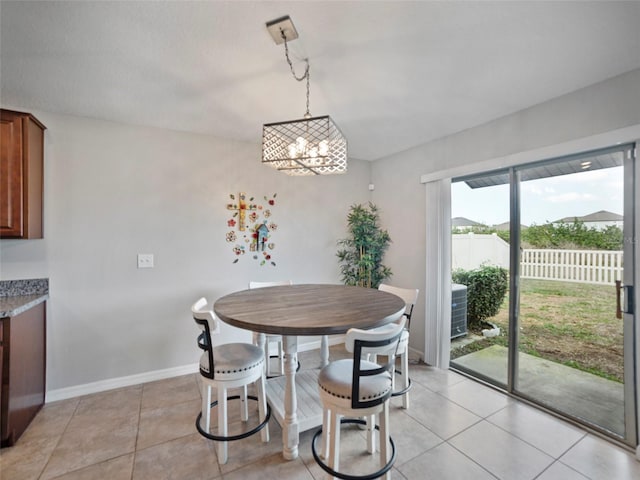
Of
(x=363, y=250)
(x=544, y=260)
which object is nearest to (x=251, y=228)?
(x=363, y=250)

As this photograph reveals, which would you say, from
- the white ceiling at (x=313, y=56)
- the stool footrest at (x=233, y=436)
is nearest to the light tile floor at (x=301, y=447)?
the stool footrest at (x=233, y=436)

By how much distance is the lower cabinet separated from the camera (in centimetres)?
186

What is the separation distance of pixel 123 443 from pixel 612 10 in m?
3.89

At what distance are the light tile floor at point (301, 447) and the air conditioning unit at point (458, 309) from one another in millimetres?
765

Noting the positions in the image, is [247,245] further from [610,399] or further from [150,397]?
[610,399]

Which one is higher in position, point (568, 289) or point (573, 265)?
point (573, 265)

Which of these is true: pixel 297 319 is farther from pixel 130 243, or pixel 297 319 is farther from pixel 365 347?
pixel 130 243

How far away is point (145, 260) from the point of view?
2.77 meters

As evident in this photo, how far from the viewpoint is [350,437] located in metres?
1.98

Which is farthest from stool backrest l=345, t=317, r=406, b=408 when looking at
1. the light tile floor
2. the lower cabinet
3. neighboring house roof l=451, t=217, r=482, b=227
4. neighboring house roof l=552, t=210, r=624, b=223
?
the lower cabinet

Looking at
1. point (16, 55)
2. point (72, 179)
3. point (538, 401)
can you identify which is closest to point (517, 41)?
point (538, 401)

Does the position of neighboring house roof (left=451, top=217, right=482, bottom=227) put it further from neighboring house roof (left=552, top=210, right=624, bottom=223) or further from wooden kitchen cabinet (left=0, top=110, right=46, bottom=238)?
wooden kitchen cabinet (left=0, top=110, right=46, bottom=238)

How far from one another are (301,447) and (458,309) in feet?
7.20

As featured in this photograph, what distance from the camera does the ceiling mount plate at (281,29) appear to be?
1453 millimetres
